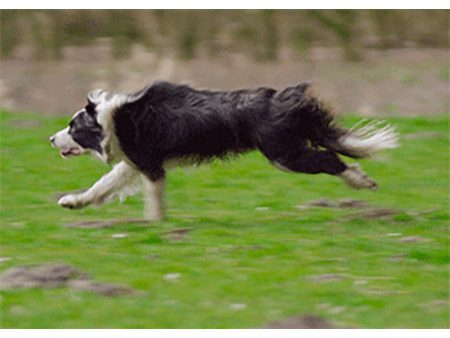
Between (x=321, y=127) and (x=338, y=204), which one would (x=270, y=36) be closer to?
(x=338, y=204)

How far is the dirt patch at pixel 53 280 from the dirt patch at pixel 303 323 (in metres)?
1.12

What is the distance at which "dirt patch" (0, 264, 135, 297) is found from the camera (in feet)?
24.7

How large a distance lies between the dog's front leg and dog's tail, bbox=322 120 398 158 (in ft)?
5.44

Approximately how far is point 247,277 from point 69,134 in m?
2.93

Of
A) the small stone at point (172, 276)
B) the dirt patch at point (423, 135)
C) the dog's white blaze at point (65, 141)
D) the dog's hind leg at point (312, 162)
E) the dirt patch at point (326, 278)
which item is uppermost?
the dirt patch at point (423, 135)

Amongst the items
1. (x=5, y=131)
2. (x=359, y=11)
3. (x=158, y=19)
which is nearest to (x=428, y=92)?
(x=359, y=11)

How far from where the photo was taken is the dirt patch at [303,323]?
6.75 meters

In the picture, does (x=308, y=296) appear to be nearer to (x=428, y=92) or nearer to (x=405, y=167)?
(x=405, y=167)

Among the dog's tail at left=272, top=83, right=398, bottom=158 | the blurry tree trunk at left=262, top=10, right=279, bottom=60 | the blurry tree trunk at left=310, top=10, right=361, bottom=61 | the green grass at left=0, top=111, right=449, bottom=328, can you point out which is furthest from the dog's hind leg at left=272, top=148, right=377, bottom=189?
the blurry tree trunk at left=310, top=10, right=361, bottom=61

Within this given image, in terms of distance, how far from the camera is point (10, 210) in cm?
1066

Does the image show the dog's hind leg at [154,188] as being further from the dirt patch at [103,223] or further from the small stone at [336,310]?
the small stone at [336,310]

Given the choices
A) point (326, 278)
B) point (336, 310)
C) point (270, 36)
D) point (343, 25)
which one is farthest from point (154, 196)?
point (343, 25)

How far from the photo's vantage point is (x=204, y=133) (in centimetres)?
973

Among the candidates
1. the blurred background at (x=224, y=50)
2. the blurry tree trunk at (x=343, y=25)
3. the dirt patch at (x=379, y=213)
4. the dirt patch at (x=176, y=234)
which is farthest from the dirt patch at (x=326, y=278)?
the blurry tree trunk at (x=343, y=25)
